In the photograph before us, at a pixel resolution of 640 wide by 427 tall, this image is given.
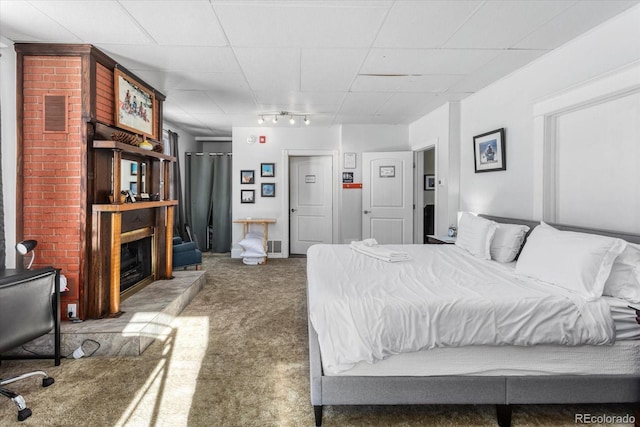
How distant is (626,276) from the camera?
1.88 meters

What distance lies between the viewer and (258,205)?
20.4 feet

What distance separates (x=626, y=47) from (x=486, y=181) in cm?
174

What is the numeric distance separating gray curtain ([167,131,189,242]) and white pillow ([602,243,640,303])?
19.5ft

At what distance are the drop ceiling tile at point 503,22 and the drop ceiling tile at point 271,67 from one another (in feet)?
4.52

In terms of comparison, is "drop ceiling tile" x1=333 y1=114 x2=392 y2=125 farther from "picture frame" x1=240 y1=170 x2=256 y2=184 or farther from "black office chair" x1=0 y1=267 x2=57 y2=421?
"black office chair" x1=0 y1=267 x2=57 y2=421

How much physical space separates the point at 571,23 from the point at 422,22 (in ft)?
3.48

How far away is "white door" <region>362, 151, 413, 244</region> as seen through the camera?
18.5 ft

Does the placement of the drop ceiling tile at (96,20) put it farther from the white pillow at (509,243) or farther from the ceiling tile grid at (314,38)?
the white pillow at (509,243)

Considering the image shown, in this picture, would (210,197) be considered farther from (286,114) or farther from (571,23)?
(571,23)

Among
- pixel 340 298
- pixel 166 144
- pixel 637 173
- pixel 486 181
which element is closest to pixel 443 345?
pixel 340 298

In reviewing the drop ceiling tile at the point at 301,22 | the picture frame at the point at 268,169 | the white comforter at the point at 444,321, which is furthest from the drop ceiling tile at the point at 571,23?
the picture frame at the point at 268,169

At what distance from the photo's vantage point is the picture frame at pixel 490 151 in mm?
3424

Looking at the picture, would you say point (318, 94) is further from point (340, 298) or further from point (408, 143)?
point (340, 298)

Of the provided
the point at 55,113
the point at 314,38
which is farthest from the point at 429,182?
the point at 55,113
